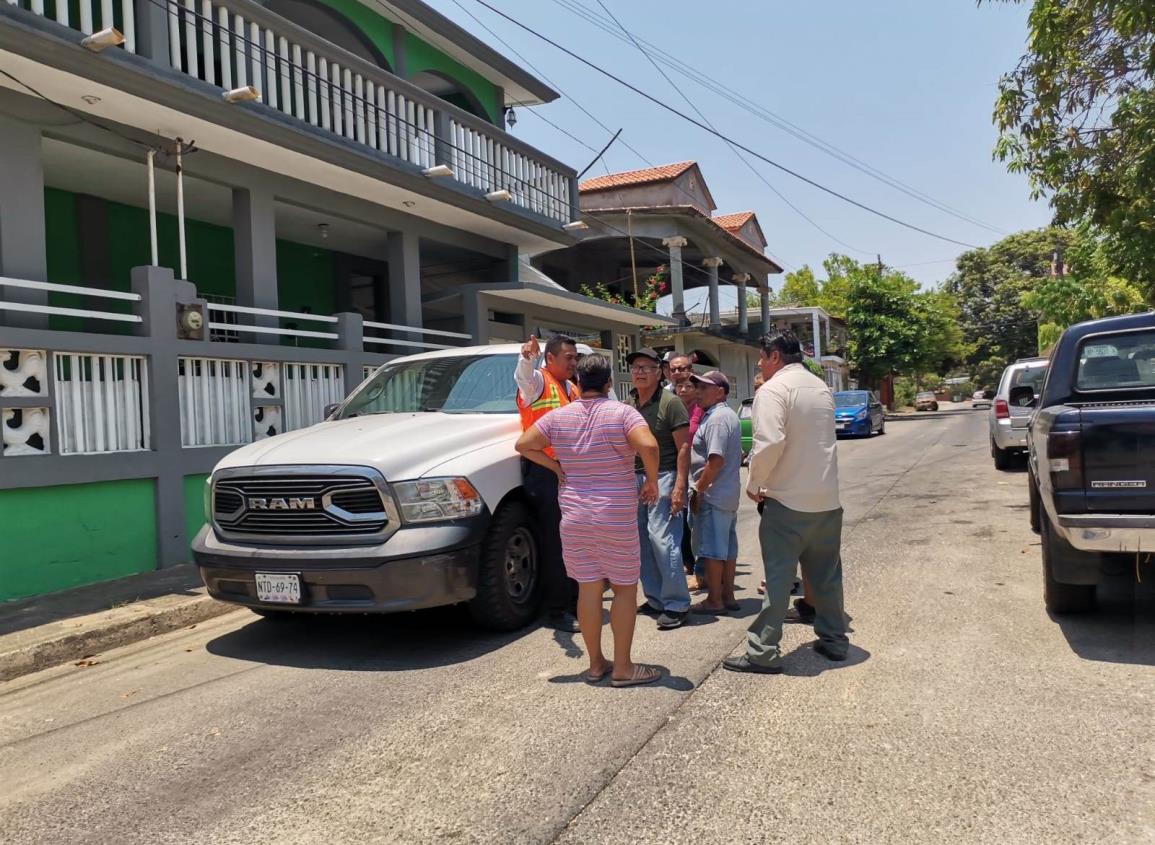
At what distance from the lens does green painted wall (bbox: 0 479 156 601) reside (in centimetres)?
657

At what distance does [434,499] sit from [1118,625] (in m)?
4.09

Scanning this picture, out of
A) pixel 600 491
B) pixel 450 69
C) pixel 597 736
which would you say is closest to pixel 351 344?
pixel 450 69

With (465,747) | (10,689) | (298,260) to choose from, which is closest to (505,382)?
(465,747)

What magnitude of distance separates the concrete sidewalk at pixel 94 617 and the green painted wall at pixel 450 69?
9.02 meters

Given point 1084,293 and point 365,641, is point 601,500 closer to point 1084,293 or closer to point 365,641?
point 365,641

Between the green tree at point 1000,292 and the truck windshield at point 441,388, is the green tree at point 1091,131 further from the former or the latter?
the green tree at point 1000,292

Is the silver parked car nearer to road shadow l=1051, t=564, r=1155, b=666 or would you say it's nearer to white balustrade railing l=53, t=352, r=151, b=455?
road shadow l=1051, t=564, r=1155, b=666

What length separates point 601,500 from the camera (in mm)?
4328

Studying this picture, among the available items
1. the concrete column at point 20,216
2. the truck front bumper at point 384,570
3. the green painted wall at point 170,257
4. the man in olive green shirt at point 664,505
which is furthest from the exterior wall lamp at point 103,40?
the man in olive green shirt at point 664,505

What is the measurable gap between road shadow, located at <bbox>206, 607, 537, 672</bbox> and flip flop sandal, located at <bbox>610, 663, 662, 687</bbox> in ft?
3.38

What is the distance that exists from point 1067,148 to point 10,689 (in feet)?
36.9

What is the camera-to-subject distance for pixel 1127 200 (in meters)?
9.73

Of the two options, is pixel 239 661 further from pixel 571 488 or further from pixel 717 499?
pixel 717 499

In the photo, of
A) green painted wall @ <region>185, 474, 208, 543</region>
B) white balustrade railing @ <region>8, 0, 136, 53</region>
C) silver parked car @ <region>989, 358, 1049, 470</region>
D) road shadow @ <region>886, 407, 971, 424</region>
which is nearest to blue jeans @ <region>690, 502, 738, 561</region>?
green painted wall @ <region>185, 474, 208, 543</region>
